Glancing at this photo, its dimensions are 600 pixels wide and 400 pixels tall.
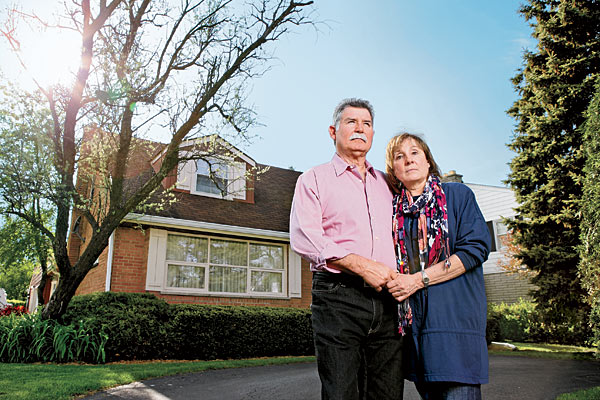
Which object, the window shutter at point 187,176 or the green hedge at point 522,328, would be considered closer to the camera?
the green hedge at point 522,328

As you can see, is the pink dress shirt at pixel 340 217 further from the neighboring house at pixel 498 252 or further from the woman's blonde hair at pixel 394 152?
the neighboring house at pixel 498 252

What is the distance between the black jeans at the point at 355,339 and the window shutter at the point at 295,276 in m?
11.3

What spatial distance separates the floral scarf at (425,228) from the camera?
6.91 feet

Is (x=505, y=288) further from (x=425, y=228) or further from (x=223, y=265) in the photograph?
(x=425, y=228)

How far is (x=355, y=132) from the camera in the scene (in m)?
2.48

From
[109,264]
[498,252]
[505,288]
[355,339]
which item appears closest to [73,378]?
[109,264]

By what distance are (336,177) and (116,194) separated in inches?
312

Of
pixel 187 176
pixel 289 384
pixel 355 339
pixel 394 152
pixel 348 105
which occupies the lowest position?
pixel 289 384

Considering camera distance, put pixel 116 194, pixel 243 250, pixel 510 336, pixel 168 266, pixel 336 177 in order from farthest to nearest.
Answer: pixel 510 336 < pixel 243 250 < pixel 168 266 < pixel 116 194 < pixel 336 177

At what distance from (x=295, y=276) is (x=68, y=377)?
7958 mm

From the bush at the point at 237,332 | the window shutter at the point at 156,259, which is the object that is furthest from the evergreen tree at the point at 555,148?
the window shutter at the point at 156,259

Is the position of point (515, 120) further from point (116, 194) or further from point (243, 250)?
point (116, 194)

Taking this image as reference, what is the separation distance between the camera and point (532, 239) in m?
9.84

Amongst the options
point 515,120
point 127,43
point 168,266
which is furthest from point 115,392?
point 515,120
